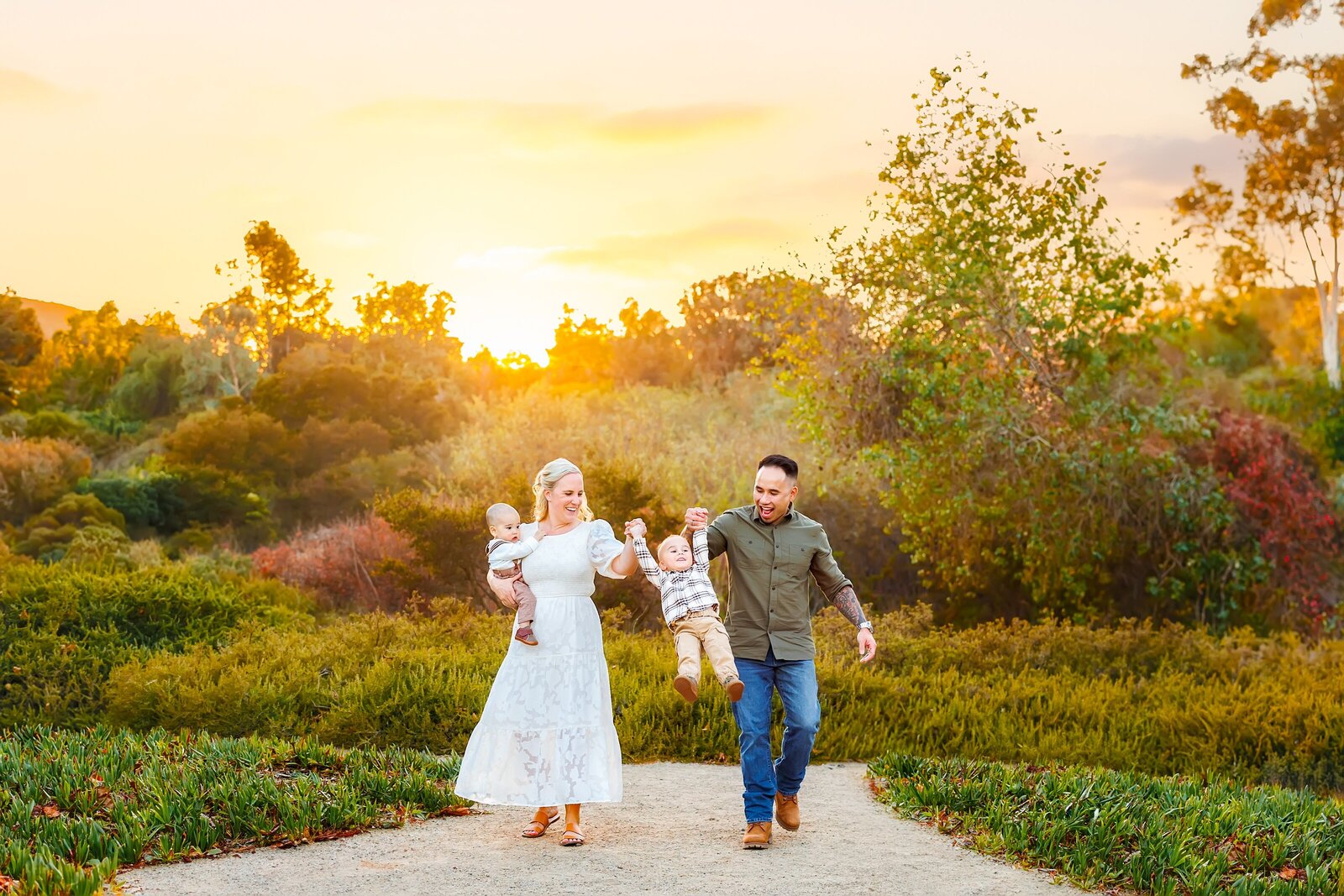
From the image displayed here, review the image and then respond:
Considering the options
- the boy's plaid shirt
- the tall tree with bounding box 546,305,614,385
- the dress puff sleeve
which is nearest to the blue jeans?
the boy's plaid shirt

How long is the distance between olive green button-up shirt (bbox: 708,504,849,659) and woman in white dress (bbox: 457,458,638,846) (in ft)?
1.76

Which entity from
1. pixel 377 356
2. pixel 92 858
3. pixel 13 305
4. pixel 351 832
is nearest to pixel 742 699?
pixel 351 832

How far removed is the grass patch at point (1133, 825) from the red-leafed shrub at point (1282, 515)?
722 centimetres

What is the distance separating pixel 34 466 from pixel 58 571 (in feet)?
28.5

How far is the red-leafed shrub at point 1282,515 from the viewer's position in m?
13.9

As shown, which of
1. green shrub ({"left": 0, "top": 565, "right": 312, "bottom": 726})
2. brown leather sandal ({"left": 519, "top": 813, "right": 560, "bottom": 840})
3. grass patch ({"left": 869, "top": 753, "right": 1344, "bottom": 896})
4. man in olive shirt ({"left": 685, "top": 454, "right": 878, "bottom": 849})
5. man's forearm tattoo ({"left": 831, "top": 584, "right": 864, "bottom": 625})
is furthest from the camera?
green shrub ({"left": 0, "top": 565, "right": 312, "bottom": 726})

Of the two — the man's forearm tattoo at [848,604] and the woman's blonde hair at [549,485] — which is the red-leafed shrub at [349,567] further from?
the man's forearm tattoo at [848,604]

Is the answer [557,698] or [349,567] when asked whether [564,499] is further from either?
[349,567]

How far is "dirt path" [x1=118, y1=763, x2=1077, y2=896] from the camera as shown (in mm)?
5219

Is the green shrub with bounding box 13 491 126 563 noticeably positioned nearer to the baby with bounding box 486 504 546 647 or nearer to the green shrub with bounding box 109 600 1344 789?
the green shrub with bounding box 109 600 1344 789

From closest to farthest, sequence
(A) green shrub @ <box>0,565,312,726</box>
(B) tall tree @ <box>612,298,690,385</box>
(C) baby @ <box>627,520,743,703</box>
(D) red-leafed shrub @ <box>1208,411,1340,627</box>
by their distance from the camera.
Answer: (C) baby @ <box>627,520,743,703</box> < (A) green shrub @ <box>0,565,312,726</box> < (D) red-leafed shrub @ <box>1208,411,1340,627</box> < (B) tall tree @ <box>612,298,690,385</box>

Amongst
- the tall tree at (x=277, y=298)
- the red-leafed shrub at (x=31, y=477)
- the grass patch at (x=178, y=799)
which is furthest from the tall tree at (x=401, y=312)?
the grass patch at (x=178, y=799)

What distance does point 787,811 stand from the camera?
20.1 ft

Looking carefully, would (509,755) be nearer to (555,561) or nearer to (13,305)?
(555,561)
